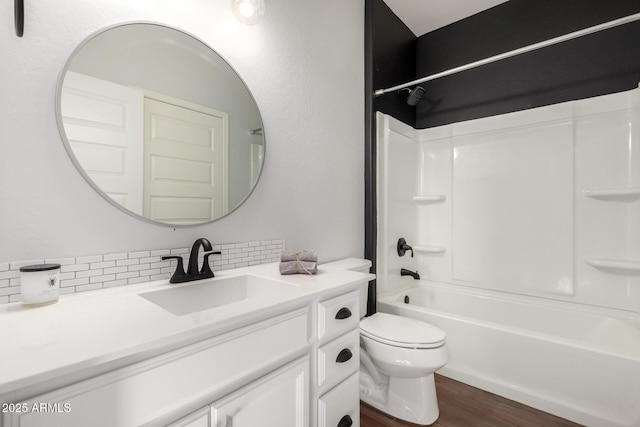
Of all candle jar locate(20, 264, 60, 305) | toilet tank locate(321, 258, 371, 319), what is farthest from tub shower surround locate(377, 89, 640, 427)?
candle jar locate(20, 264, 60, 305)

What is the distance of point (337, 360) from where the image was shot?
1.13 m

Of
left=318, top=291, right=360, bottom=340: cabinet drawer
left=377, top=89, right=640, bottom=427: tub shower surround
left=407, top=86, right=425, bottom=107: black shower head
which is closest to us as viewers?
left=318, top=291, right=360, bottom=340: cabinet drawer

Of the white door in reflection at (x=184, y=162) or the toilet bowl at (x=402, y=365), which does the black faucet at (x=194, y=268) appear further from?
the toilet bowl at (x=402, y=365)

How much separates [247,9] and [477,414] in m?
2.37

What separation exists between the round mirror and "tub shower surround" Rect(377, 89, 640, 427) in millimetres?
1217

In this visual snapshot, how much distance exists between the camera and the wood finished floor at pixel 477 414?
5.07 feet

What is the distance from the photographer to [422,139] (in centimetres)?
273

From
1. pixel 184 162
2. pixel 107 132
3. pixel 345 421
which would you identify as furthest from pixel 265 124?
pixel 345 421

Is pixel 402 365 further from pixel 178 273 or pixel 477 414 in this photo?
pixel 178 273

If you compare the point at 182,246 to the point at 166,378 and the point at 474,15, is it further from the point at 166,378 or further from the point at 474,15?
the point at 474,15

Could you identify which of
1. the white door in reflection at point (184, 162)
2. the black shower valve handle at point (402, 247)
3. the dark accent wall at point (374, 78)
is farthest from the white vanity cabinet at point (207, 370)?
the black shower valve handle at point (402, 247)

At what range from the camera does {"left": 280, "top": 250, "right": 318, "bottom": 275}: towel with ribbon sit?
49.4 inches

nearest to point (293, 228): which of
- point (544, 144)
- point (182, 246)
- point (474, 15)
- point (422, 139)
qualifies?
point (182, 246)

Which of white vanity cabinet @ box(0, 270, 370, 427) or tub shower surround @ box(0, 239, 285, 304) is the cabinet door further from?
tub shower surround @ box(0, 239, 285, 304)
